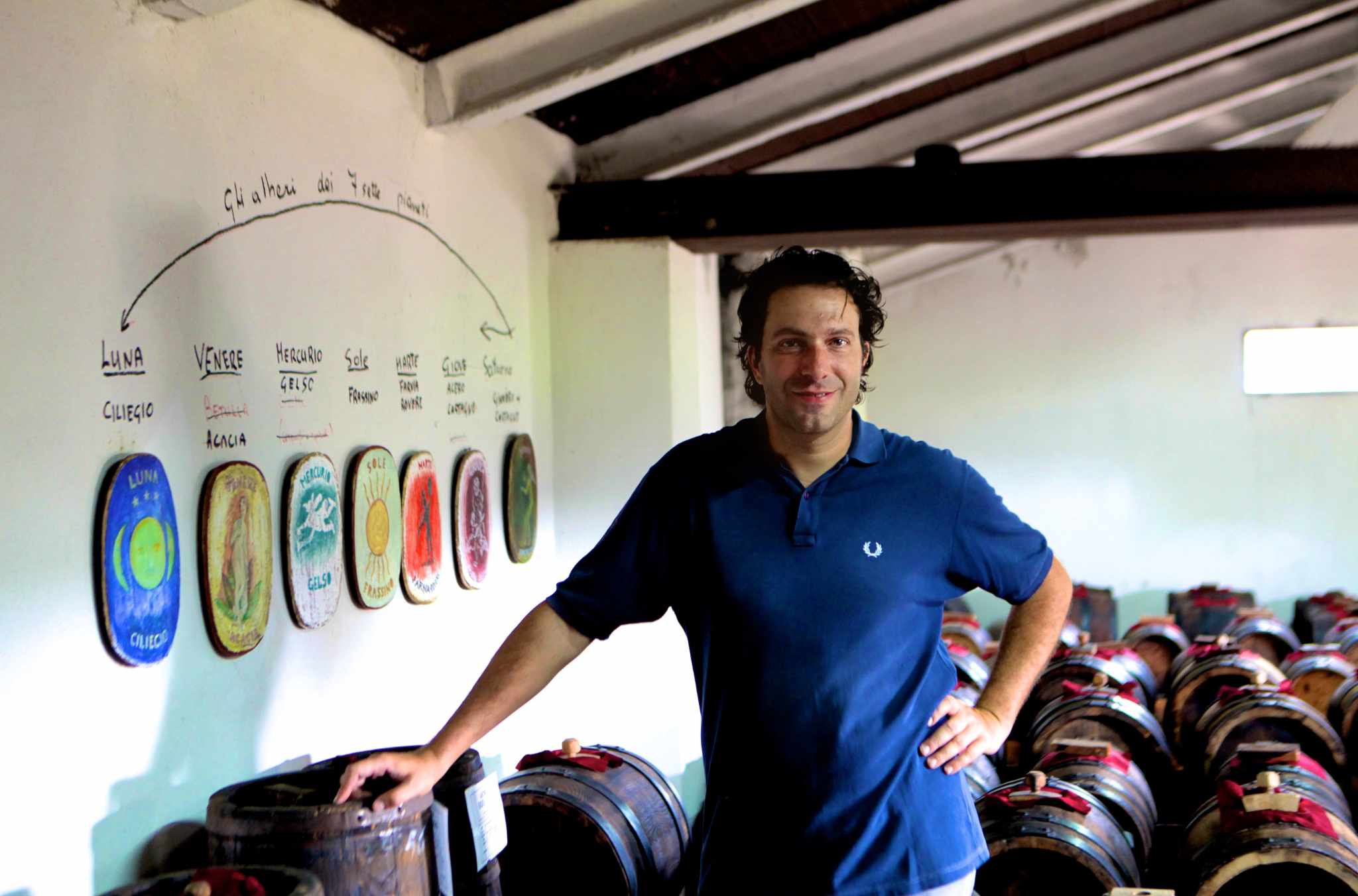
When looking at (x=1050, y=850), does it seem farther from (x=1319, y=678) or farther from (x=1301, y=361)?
(x=1301, y=361)

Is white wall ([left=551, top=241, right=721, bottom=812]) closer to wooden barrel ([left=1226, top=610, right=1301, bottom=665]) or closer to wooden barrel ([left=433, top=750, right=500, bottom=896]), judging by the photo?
wooden barrel ([left=433, top=750, right=500, bottom=896])

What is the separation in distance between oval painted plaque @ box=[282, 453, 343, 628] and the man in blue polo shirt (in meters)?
1.00

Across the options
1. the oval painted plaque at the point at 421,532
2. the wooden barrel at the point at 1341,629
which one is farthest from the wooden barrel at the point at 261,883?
the wooden barrel at the point at 1341,629

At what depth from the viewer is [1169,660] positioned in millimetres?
7156

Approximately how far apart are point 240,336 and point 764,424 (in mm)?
1387

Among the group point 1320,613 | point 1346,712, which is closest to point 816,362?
point 1346,712

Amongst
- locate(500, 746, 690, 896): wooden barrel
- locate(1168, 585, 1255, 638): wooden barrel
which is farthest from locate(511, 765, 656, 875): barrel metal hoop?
locate(1168, 585, 1255, 638): wooden barrel

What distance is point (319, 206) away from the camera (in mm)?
3357

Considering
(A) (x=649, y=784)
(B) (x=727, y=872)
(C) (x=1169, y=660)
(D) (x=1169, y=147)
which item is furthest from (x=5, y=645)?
(D) (x=1169, y=147)

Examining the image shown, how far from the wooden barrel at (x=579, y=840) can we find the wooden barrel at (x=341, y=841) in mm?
747

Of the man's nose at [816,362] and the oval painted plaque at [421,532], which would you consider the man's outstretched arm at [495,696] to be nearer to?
the man's nose at [816,362]

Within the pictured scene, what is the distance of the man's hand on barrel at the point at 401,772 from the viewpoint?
2166 mm

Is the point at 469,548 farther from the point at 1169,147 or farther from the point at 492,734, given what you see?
the point at 1169,147

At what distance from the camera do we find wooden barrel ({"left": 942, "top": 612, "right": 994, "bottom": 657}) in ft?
23.5
